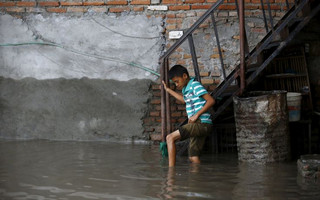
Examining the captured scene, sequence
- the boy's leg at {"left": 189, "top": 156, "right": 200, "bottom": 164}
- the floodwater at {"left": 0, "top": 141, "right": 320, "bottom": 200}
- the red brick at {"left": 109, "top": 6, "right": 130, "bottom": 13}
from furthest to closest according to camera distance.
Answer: the red brick at {"left": 109, "top": 6, "right": 130, "bottom": 13} → the boy's leg at {"left": 189, "top": 156, "right": 200, "bottom": 164} → the floodwater at {"left": 0, "top": 141, "right": 320, "bottom": 200}

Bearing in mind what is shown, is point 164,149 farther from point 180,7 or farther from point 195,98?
point 180,7

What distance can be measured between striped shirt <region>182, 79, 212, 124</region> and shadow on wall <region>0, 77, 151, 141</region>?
1.66 metres

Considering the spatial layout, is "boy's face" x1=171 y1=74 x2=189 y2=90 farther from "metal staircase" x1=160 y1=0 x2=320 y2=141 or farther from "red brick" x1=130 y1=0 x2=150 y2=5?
"red brick" x1=130 y1=0 x2=150 y2=5

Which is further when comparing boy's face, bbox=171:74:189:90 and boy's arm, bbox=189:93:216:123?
boy's face, bbox=171:74:189:90

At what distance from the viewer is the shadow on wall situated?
272 inches

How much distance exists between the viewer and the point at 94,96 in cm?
697

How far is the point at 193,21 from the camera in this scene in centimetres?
672

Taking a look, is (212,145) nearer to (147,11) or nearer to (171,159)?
(171,159)

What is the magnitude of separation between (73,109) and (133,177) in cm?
280

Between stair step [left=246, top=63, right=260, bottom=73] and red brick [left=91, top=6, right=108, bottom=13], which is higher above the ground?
red brick [left=91, top=6, right=108, bottom=13]

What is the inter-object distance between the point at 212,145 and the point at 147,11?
2270 millimetres

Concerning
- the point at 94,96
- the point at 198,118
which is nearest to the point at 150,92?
the point at 94,96

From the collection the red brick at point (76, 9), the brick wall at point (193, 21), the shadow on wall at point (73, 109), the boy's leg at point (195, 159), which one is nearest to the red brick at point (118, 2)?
the brick wall at point (193, 21)

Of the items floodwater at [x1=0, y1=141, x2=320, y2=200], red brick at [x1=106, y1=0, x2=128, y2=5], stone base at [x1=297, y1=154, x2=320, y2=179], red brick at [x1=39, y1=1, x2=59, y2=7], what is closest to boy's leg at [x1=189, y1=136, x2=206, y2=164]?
floodwater at [x1=0, y1=141, x2=320, y2=200]
